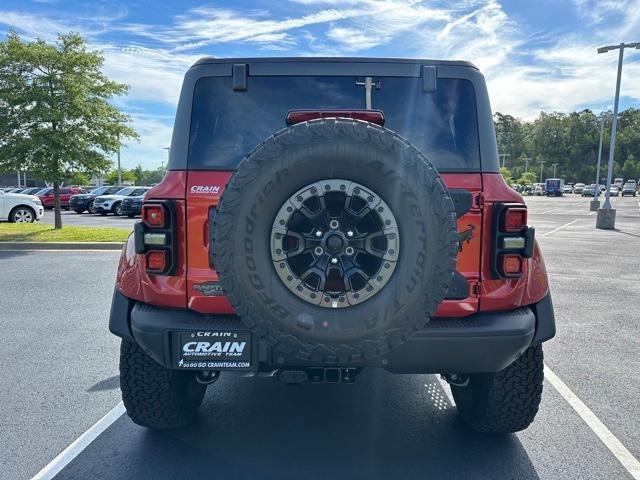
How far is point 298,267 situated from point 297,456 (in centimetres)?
131

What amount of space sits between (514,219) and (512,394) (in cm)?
109

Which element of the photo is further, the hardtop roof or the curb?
the curb

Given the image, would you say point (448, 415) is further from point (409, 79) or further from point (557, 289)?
point (557, 289)

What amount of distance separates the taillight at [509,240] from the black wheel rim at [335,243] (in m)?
0.65

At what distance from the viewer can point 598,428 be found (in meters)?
3.27

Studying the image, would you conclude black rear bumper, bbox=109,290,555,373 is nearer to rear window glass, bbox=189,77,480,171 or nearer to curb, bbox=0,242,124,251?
rear window glass, bbox=189,77,480,171

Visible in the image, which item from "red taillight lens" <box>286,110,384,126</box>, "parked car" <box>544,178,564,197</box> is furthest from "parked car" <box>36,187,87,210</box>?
"parked car" <box>544,178,564,197</box>

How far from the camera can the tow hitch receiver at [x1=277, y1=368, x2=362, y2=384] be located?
8.11 feet

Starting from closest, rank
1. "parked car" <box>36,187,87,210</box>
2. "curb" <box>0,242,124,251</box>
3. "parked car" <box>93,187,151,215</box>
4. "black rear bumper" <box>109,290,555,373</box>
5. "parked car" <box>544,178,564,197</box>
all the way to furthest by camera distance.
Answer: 1. "black rear bumper" <box>109,290,555,373</box>
2. "curb" <box>0,242,124,251</box>
3. "parked car" <box>93,187,151,215</box>
4. "parked car" <box>36,187,87,210</box>
5. "parked car" <box>544,178,564,197</box>

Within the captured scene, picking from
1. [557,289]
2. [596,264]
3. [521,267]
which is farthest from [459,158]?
[596,264]

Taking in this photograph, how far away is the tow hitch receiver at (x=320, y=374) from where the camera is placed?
2473mm

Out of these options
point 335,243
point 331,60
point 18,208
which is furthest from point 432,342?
point 18,208

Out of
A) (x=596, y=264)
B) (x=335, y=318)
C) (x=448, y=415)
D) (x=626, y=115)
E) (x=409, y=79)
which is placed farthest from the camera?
(x=626, y=115)

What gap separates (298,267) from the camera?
227cm
